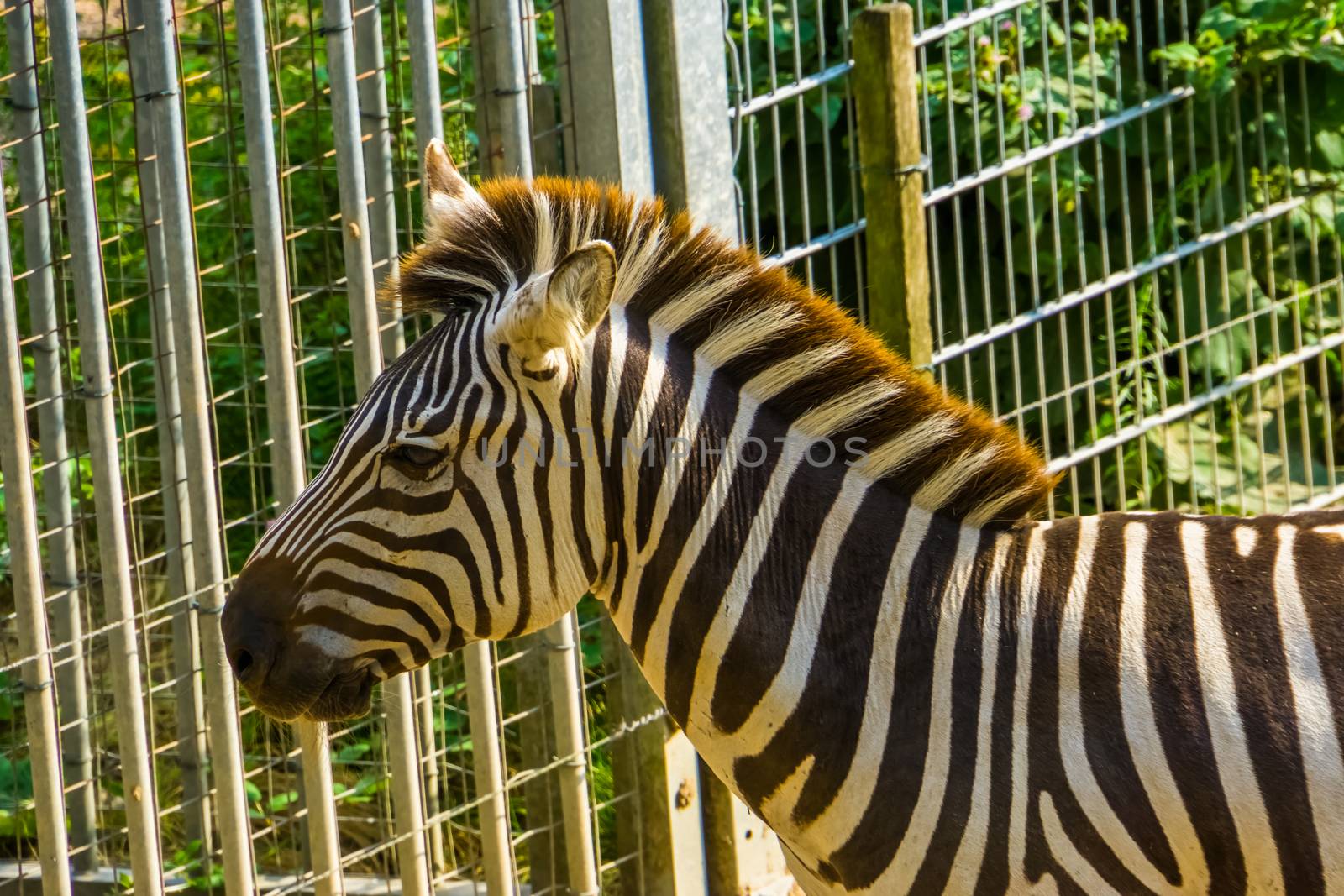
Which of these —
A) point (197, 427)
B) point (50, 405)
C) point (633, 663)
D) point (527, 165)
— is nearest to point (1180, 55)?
point (527, 165)

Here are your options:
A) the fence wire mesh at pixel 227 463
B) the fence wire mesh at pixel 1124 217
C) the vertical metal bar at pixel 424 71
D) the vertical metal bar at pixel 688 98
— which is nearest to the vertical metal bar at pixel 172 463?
the fence wire mesh at pixel 227 463

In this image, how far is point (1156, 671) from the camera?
253 cm

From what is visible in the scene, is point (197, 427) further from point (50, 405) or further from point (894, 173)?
point (894, 173)

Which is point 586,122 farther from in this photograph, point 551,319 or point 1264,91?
point 1264,91

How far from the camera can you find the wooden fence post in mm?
4453

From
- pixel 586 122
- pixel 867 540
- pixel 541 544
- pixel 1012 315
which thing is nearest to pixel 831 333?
pixel 867 540

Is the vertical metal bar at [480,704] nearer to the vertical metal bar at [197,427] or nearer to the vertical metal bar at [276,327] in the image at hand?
the vertical metal bar at [276,327]

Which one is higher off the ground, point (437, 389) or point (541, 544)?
point (437, 389)

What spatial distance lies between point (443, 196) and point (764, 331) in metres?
0.69

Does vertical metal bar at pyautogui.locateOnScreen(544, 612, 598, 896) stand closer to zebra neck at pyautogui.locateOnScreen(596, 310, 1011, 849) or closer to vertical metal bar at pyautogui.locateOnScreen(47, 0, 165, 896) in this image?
vertical metal bar at pyautogui.locateOnScreen(47, 0, 165, 896)

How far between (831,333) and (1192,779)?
977mm

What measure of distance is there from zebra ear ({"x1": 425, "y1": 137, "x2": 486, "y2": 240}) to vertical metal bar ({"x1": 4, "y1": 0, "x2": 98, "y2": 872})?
87 centimetres

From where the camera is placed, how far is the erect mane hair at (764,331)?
2719 millimetres

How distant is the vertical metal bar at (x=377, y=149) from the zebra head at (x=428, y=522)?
3.34ft
